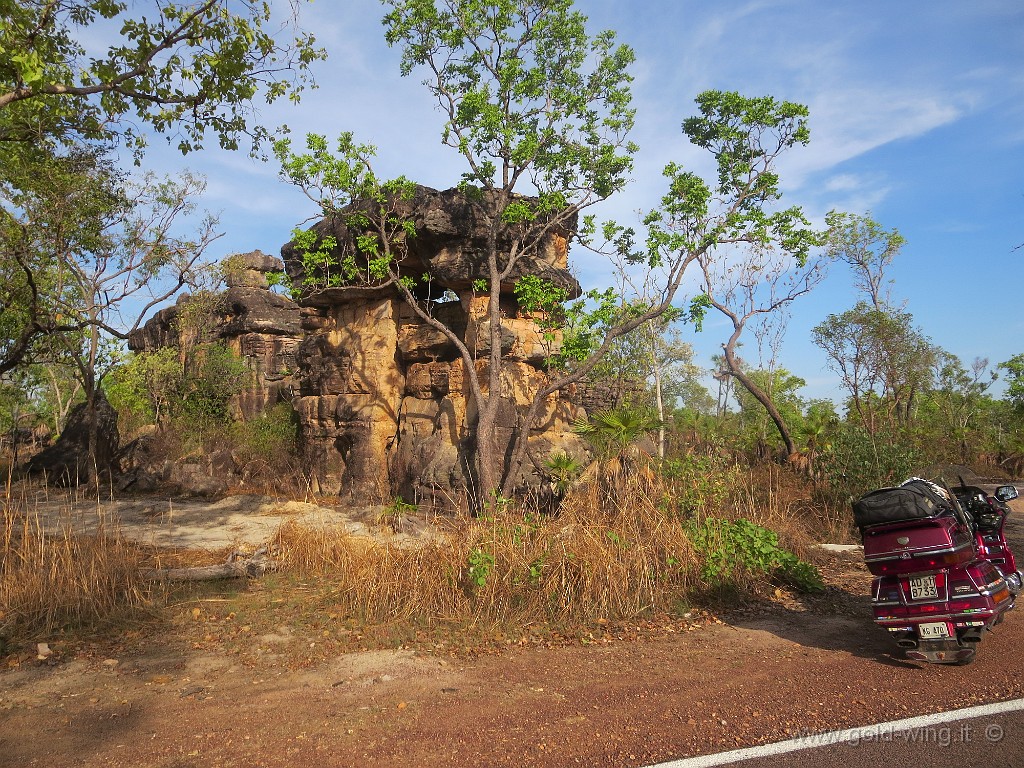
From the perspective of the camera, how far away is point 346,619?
5.97 m

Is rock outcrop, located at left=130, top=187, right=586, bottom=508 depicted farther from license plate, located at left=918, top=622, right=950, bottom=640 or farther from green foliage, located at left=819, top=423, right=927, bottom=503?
license plate, located at left=918, top=622, right=950, bottom=640

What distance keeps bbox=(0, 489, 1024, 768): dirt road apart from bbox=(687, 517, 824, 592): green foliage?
86 centimetres

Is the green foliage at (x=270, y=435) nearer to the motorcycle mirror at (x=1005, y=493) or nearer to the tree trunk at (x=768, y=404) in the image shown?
the tree trunk at (x=768, y=404)

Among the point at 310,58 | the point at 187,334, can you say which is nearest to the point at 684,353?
the point at 187,334

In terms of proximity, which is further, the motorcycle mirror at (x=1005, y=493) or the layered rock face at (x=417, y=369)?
the layered rock face at (x=417, y=369)

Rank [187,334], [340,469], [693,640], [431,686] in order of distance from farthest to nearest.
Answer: [187,334] → [340,469] → [693,640] → [431,686]

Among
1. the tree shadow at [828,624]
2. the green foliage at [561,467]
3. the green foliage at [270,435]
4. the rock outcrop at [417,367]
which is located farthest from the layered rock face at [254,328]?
the tree shadow at [828,624]

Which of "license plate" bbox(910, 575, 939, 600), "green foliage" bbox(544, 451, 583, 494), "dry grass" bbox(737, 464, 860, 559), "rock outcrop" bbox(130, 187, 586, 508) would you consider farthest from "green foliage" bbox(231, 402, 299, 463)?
"license plate" bbox(910, 575, 939, 600)

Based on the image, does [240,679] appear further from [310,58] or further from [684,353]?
[684,353]

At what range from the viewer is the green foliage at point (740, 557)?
21.6ft

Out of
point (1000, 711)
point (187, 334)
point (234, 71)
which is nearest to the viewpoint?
point (1000, 711)

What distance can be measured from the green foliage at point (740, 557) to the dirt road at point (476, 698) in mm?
856

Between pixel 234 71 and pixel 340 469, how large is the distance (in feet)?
A: 34.6

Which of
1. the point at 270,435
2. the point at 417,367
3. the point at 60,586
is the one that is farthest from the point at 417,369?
the point at 60,586
